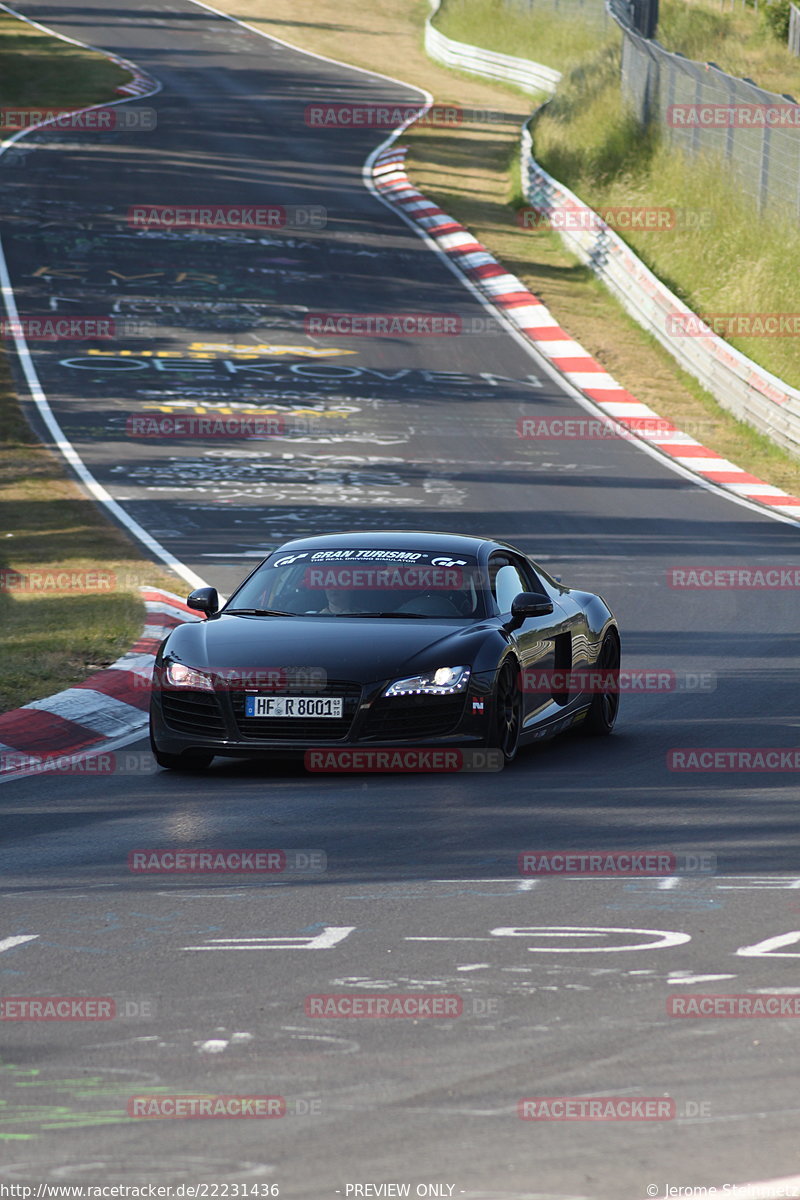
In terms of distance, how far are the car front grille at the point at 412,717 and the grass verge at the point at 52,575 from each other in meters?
2.76

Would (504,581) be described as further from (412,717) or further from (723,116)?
(723,116)

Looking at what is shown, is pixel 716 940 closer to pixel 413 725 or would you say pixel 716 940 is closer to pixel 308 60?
pixel 413 725

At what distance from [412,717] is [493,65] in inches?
2028

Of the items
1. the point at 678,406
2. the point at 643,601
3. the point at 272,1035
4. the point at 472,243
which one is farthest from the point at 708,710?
the point at 472,243

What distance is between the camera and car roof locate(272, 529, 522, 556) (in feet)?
36.7

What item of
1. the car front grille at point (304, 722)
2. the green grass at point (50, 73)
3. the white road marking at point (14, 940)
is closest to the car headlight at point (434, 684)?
the car front grille at point (304, 722)

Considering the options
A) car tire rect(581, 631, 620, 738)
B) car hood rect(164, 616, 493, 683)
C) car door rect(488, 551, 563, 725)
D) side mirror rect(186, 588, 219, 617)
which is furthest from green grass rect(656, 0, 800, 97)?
car hood rect(164, 616, 493, 683)

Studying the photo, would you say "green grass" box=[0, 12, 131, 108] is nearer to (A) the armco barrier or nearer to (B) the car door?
(A) the armco barrier

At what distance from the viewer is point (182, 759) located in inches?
398

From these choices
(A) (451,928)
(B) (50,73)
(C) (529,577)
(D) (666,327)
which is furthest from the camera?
(B) (50,73)

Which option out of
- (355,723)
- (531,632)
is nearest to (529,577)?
(531,632)

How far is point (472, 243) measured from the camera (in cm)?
3581

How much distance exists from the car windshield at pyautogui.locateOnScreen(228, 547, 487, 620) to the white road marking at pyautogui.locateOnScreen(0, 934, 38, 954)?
4.20 metres

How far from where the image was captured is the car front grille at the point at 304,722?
31.8 feet
